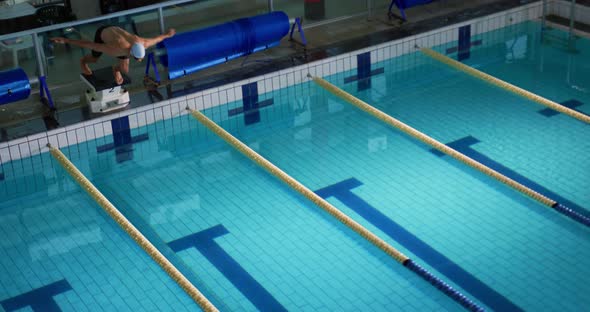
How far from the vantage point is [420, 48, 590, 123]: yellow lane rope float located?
27.9 ft

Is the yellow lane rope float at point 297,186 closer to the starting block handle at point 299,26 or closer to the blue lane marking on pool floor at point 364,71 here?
the starting block handle at point 299,26

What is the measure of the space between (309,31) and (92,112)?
9.37 feet

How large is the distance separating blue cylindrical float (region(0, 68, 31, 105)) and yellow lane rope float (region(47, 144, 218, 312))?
1.72 feet

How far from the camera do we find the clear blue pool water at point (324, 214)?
6.19m

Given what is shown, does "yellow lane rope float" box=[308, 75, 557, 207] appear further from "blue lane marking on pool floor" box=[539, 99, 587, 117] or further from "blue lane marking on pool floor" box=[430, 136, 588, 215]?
"blue lane marking on pool floor" box=[539, 99, 587, 117]

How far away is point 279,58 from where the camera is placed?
31.1ft

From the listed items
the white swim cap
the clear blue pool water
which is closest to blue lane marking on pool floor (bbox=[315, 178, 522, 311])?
the clear blue pool water

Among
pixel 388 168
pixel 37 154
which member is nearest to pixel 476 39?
pixel 388 168

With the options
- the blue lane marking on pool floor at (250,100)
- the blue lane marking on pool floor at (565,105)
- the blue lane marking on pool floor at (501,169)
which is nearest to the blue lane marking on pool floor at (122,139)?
the blue lane marking on pool floor at (250,100)

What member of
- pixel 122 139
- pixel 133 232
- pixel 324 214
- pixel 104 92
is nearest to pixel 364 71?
pixel 122 139

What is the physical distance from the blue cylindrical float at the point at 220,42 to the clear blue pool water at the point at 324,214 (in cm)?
53

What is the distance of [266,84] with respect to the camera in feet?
30.0

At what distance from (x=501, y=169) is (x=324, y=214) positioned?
1.61m

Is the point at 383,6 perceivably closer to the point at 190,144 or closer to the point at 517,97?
the point at 517,97
